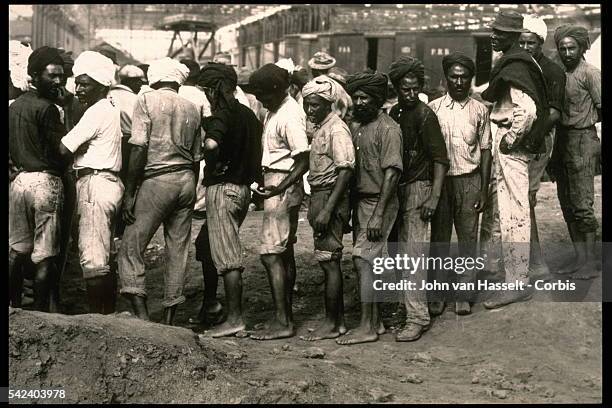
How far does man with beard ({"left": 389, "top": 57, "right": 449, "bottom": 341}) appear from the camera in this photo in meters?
6.26

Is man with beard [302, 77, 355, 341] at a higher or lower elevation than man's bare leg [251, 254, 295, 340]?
higher

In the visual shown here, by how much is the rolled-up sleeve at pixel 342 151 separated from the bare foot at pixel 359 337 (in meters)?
1.16

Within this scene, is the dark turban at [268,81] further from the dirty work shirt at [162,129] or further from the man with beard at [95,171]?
the man with beard at [95,171]

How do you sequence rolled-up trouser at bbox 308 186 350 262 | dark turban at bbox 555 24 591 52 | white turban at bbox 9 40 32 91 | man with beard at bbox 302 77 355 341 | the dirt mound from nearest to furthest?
the dirt mound
man with beard at bbox 302 77 355 341
rolled-up trouser at bbox 308 186 350 262
white turban at bbox 9 40 32 91
dark turban at bbox 555 24 591 52

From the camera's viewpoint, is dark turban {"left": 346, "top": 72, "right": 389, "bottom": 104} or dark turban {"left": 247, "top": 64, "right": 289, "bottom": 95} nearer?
dark turban {"left": 346, "top": 72, "right": 389, "bottom": 104}

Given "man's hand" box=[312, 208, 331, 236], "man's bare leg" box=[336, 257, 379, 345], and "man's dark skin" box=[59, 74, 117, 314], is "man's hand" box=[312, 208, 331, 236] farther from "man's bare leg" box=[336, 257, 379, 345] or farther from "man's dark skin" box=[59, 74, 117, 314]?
"man's dark skin" box=[59, 74, 117, 314]

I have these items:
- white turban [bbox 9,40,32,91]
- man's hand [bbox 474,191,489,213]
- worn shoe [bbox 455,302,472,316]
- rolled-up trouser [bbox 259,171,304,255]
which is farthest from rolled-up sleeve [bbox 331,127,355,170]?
white turban [bbox 9,40,32,91]

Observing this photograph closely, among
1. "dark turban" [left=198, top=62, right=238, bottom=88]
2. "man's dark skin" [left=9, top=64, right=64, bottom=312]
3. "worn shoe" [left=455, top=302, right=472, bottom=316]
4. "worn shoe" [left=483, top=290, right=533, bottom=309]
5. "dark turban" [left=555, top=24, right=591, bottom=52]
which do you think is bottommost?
"worn shoe" [left=455, top=302, right=472, bottom=316]

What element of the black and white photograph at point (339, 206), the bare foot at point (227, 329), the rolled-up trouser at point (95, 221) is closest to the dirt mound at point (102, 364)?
the black and white photograph at point (339, 206)

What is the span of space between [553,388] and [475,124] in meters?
2.14

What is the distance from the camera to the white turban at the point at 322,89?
607cm

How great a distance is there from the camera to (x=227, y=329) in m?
6.25

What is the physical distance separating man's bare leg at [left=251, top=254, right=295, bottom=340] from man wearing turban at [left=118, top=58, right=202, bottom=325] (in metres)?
0.64
